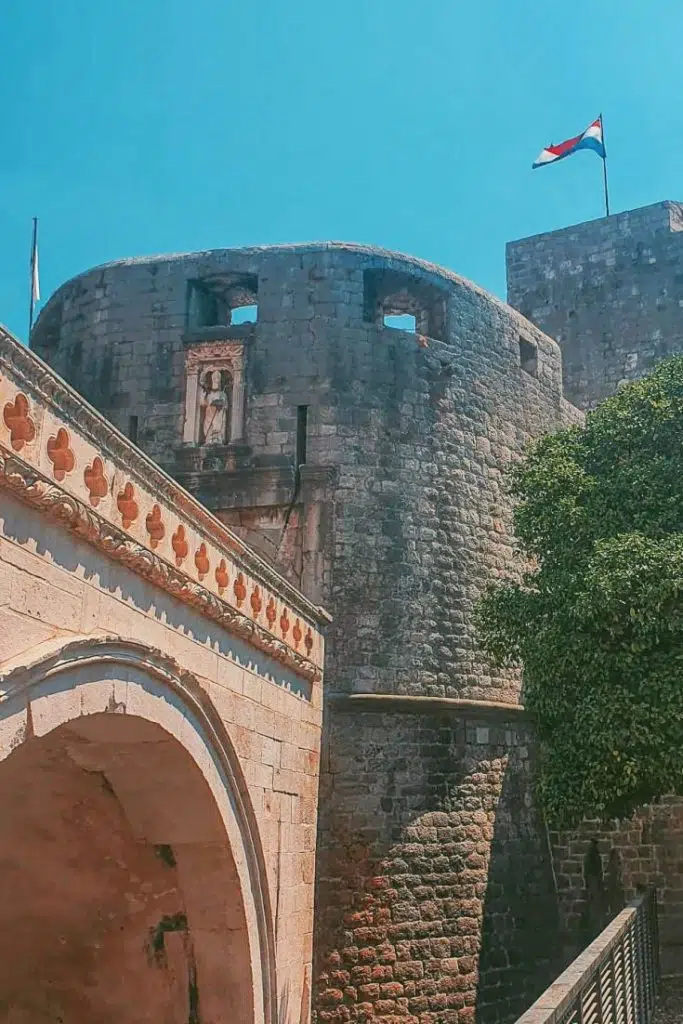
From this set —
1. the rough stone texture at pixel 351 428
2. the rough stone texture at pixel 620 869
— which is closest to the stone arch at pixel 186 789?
the rough stone texture at pixel 351 428

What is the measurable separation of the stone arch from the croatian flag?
17.6 m

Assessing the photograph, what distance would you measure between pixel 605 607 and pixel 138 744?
587 cm

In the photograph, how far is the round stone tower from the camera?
1166 cm

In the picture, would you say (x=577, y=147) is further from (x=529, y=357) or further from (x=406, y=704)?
(x=406, y=704)

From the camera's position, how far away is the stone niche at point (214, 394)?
13.1m

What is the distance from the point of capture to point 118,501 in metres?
5.38

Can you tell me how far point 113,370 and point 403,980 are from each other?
777cm

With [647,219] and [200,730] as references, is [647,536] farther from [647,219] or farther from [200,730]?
[647,219]

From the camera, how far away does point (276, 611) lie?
311 inches

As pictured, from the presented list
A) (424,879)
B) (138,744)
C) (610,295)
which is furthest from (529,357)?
(138,744)

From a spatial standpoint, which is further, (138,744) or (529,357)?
(529,357)

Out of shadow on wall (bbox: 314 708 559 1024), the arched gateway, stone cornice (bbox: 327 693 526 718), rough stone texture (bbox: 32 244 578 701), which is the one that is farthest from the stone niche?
the arched gateway

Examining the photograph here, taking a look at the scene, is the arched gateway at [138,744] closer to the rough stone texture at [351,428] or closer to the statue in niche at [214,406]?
the rough stone texture at [351,428]

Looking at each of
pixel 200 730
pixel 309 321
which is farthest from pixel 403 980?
pixel 309 321
